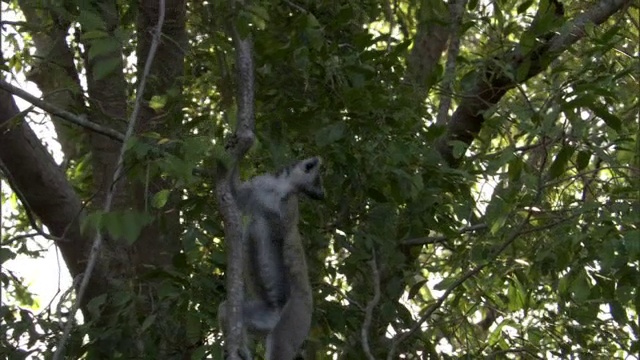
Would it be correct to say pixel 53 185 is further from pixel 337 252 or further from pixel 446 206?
pixel 446 206

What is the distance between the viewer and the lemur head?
14.4 ft

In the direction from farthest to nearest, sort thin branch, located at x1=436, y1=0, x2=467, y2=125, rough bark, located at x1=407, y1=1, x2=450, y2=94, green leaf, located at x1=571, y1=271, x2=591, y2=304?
rough bark, located at x1=407, y1=1, x2=450, y2=94
thin branch, located at x1=436, y1=0, x2=467, y2=125
green leaf, located at x1=571, y1=271, x2=591, y2=304

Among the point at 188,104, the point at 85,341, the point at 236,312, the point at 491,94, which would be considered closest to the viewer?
the point at 236,312

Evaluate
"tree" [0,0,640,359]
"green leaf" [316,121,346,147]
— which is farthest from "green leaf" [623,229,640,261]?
"green leaf" [316,121,346,147]

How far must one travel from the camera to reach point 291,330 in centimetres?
425

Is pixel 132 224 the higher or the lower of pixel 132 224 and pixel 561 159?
the lower

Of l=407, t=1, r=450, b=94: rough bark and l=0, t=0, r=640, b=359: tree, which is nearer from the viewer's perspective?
l=0, t=0, r=640, b=359: tree

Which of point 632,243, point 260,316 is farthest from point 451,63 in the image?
point 632,243

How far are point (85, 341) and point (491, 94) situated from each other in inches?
99.2

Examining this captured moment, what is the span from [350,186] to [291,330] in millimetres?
700

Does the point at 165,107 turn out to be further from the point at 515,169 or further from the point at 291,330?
the point at 515,169

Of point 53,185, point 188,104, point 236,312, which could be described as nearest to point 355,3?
point 188,104

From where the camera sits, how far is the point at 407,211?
16.0ft

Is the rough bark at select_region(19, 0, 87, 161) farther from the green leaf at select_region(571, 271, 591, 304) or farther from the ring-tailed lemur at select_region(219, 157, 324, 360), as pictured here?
the green leaf at select_region(571, 271, 591, 304)
